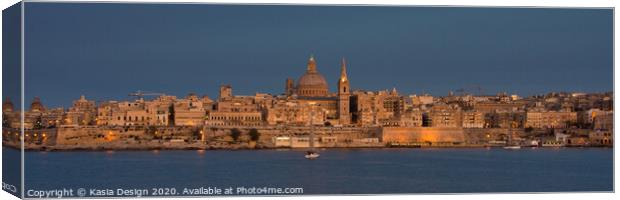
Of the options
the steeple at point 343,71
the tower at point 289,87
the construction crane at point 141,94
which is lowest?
the construction crane at point 141,94

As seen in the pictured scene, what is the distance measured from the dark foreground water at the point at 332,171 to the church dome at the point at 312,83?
1.02m

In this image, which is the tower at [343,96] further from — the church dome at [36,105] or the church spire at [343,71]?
the church dome at [36,105]

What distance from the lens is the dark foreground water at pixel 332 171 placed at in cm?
1523

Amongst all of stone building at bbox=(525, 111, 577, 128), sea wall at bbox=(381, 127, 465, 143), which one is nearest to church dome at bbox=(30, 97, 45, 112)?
stone building at bbox=(525, 111, 577, 128)

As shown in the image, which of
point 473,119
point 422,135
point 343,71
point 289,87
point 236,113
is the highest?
point 343,71

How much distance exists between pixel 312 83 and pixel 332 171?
3621 millimetres

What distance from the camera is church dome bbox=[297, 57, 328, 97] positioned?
19284mm

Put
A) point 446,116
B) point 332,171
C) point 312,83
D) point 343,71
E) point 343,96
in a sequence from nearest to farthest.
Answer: point 332,171 < point 343,71 < point 312,83 < point 343,96 < point 446,116

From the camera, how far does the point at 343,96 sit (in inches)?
1008

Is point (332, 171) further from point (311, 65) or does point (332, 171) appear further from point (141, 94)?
point (141, 94)

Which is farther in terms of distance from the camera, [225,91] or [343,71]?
[225,91]

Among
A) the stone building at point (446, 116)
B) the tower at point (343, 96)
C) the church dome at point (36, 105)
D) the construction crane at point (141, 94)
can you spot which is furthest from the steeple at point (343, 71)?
the stone building at point (446, 116)

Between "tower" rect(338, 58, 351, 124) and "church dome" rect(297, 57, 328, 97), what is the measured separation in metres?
0.27

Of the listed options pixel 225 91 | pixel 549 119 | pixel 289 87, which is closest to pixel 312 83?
pixel 289 87
